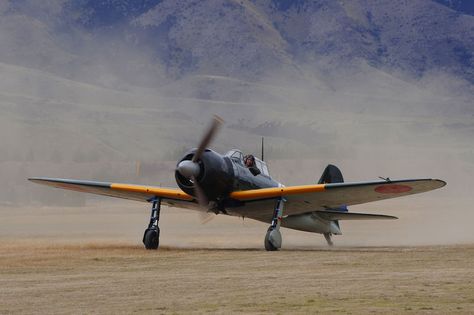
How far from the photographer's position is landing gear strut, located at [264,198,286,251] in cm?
2791

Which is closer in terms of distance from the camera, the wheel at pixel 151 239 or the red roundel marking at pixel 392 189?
the red roundel marking at pixel 392 189

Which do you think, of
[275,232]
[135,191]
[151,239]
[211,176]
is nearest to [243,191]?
[275,232]

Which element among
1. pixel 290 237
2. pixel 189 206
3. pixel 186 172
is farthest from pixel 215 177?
pixel 290 237

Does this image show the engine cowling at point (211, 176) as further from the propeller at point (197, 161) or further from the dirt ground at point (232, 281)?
the dirt ground at point (232, 281)

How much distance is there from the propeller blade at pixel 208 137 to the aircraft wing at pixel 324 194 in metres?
2.01

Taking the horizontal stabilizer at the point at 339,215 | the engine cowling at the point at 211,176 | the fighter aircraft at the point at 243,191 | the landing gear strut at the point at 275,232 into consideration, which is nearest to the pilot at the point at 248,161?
the fighter aircraft at the point at 243,191

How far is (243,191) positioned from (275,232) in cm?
149

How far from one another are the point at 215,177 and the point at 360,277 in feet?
30.4

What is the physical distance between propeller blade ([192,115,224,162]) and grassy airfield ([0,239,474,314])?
9.08 feet

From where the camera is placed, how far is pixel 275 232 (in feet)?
92.1

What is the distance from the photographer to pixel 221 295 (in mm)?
16141

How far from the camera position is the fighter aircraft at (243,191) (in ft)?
88.6

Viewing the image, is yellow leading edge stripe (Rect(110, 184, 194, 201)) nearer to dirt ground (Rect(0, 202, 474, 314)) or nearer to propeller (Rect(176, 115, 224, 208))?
propeller (Rect(176, 115, 224, 208))

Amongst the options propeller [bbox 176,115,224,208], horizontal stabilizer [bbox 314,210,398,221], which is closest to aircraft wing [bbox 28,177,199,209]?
propeller [bbox 176,115,224,208]
